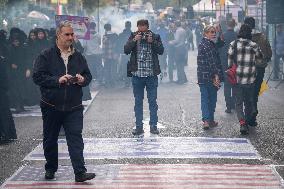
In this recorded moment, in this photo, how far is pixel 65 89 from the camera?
753cm

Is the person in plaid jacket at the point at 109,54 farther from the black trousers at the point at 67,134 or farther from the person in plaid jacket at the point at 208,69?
the black trousers at the point at 67,134

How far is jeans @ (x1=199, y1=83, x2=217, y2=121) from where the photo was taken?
11641 mm

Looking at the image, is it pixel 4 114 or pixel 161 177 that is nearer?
pixel 161 177

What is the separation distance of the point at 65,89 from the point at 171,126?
4846 millimetres

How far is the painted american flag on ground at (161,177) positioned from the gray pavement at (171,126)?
0.23 m

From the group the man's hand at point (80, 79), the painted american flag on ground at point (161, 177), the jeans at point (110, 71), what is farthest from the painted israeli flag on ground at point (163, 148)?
the jeans at point (110, 71)

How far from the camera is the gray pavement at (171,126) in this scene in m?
8.82

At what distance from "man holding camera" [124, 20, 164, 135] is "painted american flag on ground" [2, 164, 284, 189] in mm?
2817

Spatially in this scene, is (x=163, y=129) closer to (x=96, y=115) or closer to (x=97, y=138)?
(x=97, y=138)

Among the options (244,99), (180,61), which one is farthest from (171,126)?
(180,61)

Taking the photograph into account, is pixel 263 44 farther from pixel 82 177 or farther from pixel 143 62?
pixel 82 177

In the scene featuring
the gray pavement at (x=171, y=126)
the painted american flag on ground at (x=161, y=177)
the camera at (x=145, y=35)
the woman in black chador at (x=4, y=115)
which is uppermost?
the camera at (x=145, y=35)

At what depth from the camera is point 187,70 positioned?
28219mm

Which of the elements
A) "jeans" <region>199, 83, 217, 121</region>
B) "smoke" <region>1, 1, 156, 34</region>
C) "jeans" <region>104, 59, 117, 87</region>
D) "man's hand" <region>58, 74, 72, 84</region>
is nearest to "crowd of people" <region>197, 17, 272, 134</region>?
"jeans" <region>199, 83, 217, 121</region>
